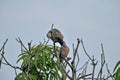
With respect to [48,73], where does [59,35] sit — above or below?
above

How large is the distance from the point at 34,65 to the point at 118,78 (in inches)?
41.6

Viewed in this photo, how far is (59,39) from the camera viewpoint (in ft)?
12.9

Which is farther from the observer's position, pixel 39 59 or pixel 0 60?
pixel 39 59

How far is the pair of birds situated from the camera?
374cm

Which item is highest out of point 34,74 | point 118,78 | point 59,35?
point 59,35

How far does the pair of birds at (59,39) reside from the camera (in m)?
3.74

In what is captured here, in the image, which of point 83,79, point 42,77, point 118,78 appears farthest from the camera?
point 42,77

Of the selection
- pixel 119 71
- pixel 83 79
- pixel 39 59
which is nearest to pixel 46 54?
pixel 39 59

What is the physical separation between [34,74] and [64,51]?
38 centimetres

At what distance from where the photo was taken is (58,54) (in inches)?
148

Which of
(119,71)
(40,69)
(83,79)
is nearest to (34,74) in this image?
(40,69)

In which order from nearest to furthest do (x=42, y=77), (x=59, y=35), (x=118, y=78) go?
1. (x=118, y=78)
2. (x=42, y=77)
3. (x=59, y=35)

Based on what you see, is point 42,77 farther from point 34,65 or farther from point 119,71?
point 119,71

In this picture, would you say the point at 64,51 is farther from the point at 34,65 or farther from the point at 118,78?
the point at 118,78
